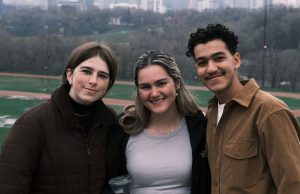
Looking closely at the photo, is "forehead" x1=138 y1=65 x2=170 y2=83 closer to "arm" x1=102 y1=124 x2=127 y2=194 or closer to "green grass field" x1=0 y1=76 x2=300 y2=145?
"arm" x1=102 y1=124 x2=127 y2=194

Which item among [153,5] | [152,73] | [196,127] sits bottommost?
[196,127]

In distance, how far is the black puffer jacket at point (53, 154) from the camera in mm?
2408

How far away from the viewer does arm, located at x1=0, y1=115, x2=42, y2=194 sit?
2398 mm

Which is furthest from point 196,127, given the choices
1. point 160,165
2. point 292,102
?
point 292,102

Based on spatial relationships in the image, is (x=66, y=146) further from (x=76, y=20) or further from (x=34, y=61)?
(x=76, y=20)

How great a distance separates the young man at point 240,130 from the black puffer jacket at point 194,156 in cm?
9

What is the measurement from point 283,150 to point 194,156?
0.64m

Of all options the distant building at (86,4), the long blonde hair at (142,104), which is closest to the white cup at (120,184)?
the long blonde hair at (142,104)

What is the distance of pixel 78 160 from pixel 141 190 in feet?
1.48

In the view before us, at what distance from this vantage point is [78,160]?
255 cm

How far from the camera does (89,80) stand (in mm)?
2578

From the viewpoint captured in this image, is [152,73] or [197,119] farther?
[197,119]

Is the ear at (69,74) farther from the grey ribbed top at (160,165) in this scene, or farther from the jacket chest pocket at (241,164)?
the jacket chest pocket at (241,164)

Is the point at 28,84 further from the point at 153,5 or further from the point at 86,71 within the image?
the point at 153,5
